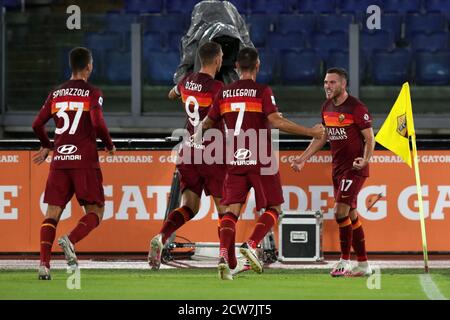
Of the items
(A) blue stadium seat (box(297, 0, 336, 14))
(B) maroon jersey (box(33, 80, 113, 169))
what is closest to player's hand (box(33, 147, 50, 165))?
(B) maroon jersey (box(33, 80, 113, 169))

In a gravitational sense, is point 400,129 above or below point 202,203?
above

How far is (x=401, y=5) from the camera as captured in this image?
1869cm

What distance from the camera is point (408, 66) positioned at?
17.3m

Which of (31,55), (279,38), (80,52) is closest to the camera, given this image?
(80,52)

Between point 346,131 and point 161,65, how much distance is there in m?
6.77

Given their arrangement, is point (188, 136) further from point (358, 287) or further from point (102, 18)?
point (102, 18)

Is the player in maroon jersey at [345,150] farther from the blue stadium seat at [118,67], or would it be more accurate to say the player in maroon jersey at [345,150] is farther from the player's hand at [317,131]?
the blue stadium seat at [118,67]

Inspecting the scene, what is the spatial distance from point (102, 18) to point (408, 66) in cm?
443

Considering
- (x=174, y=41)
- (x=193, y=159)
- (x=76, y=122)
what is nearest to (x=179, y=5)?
(x=174, y=41)

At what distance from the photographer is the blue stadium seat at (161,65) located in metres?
17.0

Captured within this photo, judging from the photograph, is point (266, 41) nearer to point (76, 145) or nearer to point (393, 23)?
point (393, 23)

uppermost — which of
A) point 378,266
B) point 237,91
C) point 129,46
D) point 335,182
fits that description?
point 129,46

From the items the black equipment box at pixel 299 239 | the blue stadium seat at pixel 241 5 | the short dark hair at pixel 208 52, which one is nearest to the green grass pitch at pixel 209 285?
the black equipment box at pixel 299 239

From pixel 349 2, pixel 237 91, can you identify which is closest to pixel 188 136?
pixel 237 91
